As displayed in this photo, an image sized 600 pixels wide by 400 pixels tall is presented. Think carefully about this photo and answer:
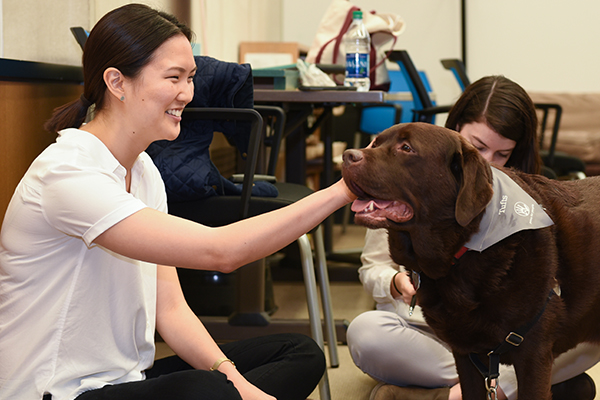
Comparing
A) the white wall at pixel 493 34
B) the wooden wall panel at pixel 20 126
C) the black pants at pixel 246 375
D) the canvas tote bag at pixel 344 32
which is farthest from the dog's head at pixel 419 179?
the white wall at pixel 493 34

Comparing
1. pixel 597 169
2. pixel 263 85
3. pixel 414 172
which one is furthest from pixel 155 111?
pixel 597 169

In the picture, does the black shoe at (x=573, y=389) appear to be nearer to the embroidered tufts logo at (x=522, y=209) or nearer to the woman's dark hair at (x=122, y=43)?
the embroidered tufts logo at (x=522, y=209)

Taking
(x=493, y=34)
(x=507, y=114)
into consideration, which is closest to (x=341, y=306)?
(x=507, y=114)

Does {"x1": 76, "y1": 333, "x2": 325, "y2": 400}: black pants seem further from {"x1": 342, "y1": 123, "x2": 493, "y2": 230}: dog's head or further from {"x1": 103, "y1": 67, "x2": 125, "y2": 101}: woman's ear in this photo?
{"x1": 103, "y1": 67, "x2": 125, "y2": 101}: woman's ear

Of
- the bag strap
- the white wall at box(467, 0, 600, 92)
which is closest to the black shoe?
the bag strap

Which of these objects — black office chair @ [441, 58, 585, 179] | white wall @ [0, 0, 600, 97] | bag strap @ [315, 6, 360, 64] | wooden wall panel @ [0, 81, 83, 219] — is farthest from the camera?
white wall @ [0, 0, 600, 97]

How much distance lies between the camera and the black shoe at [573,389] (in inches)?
66.1

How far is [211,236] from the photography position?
103 cm

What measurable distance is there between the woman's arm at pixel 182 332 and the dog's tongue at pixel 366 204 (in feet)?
1.40

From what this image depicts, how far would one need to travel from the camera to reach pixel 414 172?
1095 millimetres

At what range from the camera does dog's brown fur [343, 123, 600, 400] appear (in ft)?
3.53

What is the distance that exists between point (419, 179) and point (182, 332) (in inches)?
24.3

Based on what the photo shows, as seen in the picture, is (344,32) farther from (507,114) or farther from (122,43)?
(122,43)

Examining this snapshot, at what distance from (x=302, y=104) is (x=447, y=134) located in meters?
1.26
